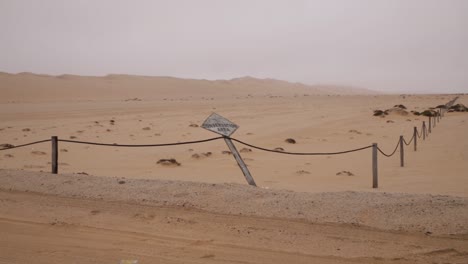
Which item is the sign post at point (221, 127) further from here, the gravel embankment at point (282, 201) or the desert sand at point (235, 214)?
the gravel embankment at point (282, 201)

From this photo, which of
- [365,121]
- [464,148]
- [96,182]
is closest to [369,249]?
[96,182]

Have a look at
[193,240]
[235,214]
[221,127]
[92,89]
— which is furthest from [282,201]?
[92,89]

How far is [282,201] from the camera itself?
20.4 ft

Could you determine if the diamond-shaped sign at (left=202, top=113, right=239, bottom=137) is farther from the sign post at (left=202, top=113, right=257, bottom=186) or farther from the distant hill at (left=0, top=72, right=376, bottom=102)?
the distant hill at (left=0, top=72, right=376, bottom=102)

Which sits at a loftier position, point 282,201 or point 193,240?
point 282,201

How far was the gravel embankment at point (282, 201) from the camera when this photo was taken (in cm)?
536

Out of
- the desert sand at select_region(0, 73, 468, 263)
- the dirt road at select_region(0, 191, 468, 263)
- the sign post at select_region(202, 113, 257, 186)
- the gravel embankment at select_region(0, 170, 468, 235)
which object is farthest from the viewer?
the sign post at select_region(202, 113, 257, 186)

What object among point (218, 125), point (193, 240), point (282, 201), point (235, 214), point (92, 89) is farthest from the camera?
point (92, 89)

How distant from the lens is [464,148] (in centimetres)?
1459

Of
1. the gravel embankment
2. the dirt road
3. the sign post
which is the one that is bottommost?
the dirt road

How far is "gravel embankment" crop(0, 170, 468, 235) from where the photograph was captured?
5.36 metres

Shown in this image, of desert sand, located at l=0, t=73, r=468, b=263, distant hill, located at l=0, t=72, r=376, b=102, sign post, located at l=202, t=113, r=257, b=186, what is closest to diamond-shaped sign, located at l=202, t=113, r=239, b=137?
sign post, located at l=202, t=113, r=257, b=186

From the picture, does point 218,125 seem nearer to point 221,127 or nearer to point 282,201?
point 221,127

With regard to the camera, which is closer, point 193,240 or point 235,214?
point 193,240
